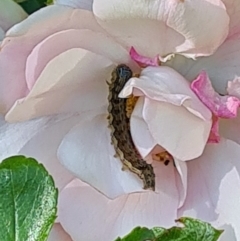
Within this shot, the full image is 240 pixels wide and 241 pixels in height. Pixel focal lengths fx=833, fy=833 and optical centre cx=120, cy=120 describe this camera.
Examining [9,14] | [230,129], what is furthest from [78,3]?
[230,129]

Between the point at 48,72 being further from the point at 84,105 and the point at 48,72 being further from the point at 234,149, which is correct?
the point at 234,149

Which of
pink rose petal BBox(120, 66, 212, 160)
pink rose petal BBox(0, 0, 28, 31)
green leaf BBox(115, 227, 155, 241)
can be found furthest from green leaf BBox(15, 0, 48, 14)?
green leaf BBox(115, 227, 155, 241)

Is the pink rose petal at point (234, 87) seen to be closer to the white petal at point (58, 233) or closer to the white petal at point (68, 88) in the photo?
the white petal at point (68, 88)

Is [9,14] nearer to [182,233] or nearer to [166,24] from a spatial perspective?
[166,24]

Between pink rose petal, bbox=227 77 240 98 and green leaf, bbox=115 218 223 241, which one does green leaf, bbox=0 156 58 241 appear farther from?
pink rose petal, bbox=227 77 240 98

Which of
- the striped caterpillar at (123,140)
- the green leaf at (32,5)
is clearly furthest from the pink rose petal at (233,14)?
the green leaf at (32,5)

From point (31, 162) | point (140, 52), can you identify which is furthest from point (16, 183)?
point (140, 52)

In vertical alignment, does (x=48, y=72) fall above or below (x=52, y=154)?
above
